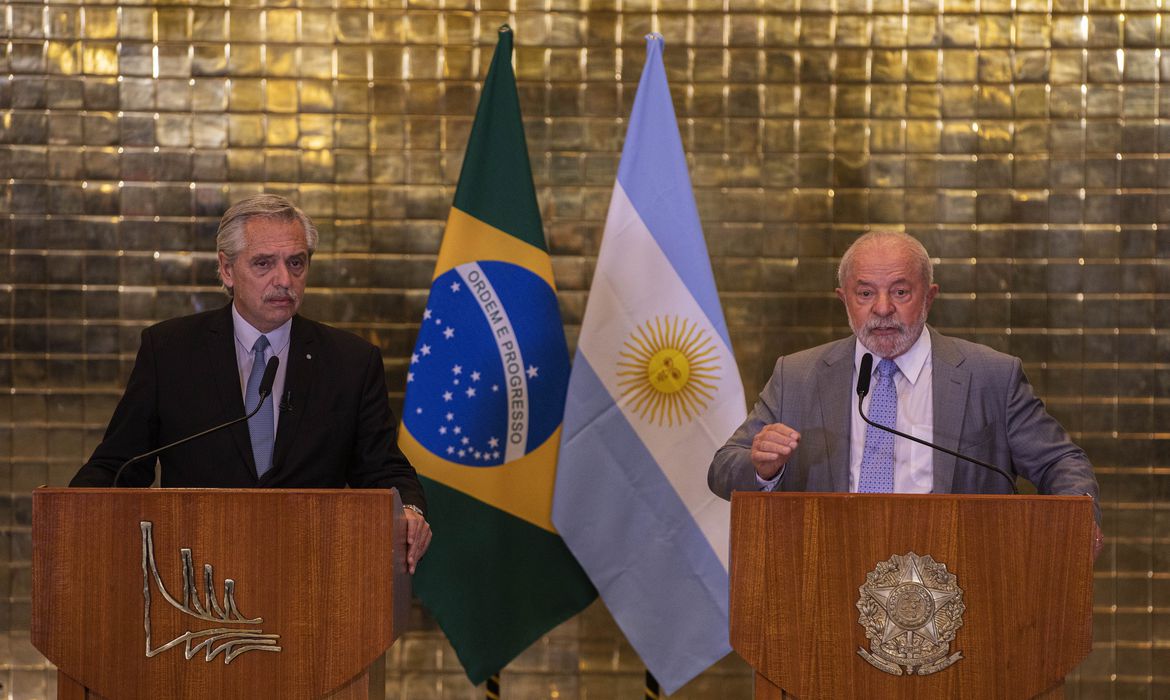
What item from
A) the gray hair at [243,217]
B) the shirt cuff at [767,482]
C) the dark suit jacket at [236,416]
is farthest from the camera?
the gray hair at [243,217]

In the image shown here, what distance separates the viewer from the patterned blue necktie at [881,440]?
117 inches

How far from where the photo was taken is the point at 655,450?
3840 millimetres

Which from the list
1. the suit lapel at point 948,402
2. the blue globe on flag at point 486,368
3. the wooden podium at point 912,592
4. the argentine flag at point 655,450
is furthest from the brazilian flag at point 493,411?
the wooden podium at point 912,592

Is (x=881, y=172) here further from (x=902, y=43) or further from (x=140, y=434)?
(x=140, y=434)

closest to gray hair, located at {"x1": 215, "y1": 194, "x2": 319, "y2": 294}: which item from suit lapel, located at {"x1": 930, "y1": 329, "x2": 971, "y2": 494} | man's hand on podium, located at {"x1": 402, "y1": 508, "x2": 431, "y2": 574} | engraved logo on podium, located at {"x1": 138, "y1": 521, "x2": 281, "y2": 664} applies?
man's hand on podium, located at {"x1": 402, "y1": 508, "x2": 431, "y2": 574}

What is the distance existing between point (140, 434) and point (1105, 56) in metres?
3.45

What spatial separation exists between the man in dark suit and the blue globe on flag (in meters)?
0.70

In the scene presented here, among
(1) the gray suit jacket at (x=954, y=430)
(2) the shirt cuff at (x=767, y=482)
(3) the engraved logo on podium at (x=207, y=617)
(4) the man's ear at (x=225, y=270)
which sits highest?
(4) the man's ear at (x=225, y=270)

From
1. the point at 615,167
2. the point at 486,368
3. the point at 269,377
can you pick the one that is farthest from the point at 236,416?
the point at 615,167

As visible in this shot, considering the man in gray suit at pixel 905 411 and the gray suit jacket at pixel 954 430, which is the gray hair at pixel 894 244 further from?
the gray suit jacket at pixel 954 430

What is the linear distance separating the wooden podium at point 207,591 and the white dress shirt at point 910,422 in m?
1.06

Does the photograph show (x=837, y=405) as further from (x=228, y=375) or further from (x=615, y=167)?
(x=615, y=167)

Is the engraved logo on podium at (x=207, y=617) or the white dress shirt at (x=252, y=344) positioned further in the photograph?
the white dress shirt at (x=252, y=344)

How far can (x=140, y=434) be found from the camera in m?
3.00
